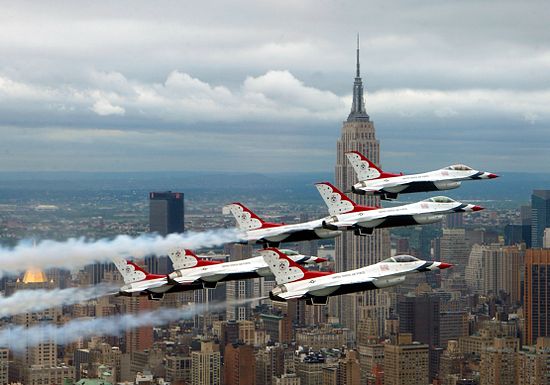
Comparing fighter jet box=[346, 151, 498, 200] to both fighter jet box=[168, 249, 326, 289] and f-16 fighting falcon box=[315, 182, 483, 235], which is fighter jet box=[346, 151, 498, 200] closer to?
f-16 fighting falcon box=[315, 182, 483, 235]

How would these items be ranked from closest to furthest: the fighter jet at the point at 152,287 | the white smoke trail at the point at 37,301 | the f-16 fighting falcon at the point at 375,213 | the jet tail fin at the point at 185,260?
the fighter jet at the point at 152,287 → the jet tail fin at the point at 185,260 → the f-16 fighting falcon at the point at 375,213 → the white smoke trail at the point at 37,301

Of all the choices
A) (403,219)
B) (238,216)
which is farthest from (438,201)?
(238,216)

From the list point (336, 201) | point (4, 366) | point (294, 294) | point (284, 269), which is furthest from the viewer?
point (4, 366)

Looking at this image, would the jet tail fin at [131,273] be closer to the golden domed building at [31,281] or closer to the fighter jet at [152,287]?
the fighter jet at [152,287]

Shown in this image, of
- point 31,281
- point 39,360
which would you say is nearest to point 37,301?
point 31,281

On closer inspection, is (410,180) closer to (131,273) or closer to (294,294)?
(294,294)

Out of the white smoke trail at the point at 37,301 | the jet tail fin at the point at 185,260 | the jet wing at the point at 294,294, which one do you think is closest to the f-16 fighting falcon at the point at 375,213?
the jet wing at the point at 294,294

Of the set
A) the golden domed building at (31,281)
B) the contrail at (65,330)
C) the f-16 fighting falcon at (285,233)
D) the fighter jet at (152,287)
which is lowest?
the contrail at (65,330)
